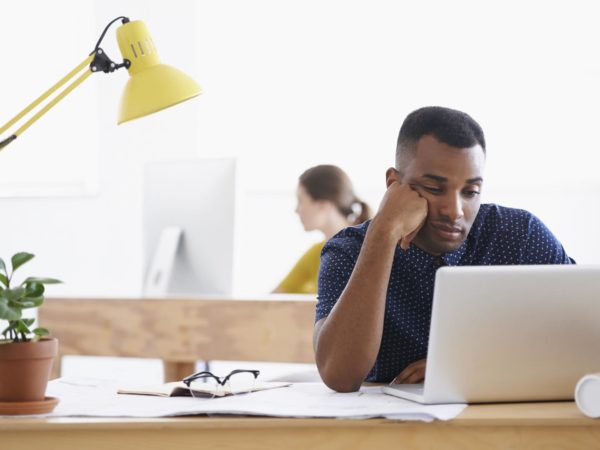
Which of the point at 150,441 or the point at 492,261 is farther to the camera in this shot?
the point at 492,261

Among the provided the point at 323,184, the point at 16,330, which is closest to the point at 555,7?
the point at 323,184

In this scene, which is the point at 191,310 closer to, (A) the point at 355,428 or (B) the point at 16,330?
(B) the point at 16,330

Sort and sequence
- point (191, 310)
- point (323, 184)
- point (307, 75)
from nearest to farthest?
point (191, 310) < point (323, 184) < point (307, 75)

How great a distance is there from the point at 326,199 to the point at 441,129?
2.24 metres

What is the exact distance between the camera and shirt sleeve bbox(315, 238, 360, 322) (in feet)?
5.54

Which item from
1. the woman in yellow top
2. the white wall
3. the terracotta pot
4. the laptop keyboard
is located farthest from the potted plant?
the white wall

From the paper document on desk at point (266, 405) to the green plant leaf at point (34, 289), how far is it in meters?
0.16

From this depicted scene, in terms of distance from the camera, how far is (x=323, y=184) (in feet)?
12.5

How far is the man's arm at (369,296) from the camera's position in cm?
148

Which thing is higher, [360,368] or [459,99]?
[459,99]

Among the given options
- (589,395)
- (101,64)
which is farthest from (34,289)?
(589,395)

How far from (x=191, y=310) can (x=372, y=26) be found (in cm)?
225

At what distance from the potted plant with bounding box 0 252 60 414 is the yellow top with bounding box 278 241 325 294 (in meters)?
2.60

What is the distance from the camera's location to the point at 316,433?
3.70ft
